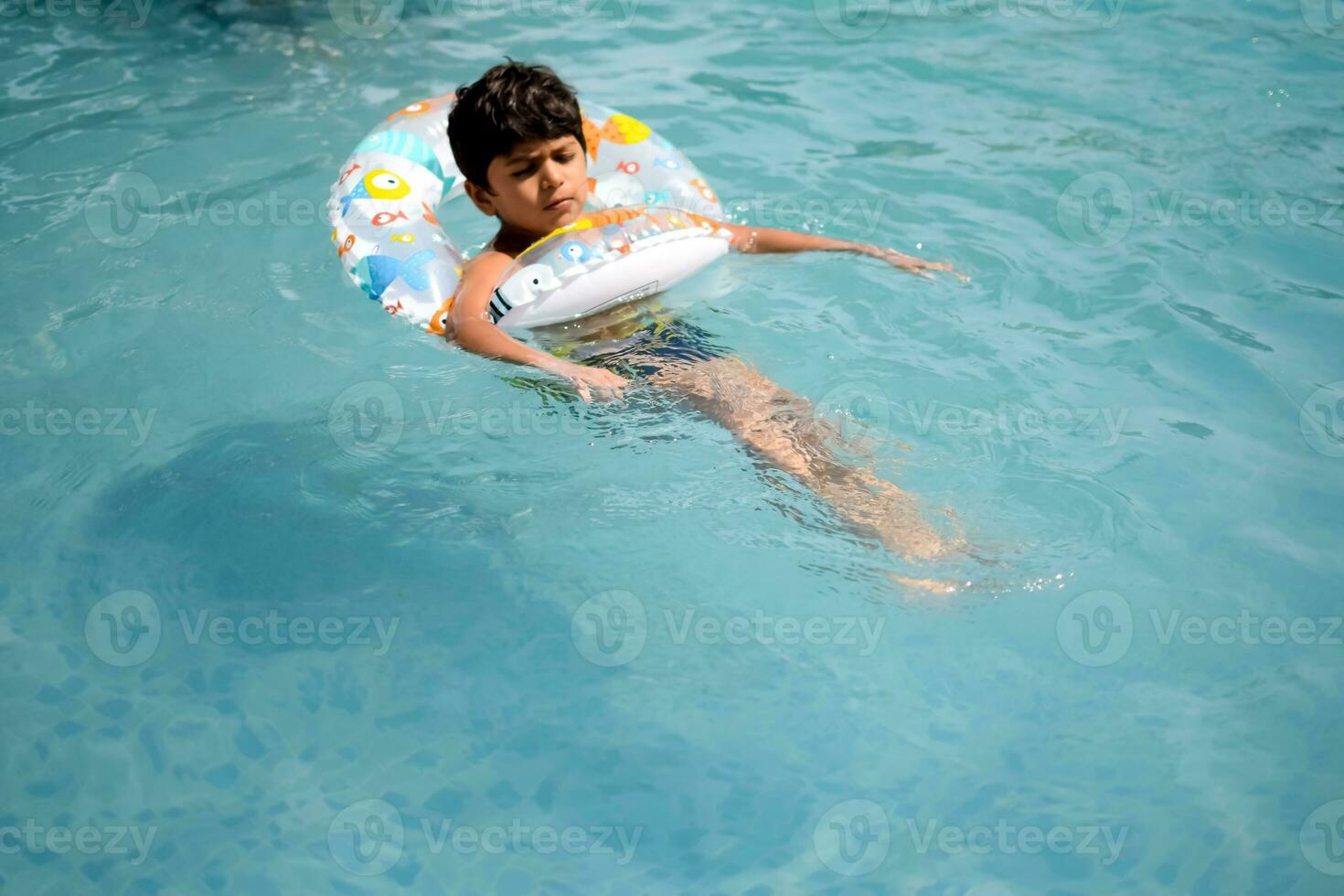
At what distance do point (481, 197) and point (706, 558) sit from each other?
1376 mm

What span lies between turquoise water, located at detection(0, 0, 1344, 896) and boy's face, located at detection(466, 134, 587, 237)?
1.95 ft

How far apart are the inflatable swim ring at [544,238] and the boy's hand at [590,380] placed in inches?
15.3

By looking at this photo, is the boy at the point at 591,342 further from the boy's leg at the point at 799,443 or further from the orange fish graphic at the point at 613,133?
the orange fish graphic at the point at 613,133

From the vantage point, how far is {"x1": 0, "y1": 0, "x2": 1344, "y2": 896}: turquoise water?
2768mm

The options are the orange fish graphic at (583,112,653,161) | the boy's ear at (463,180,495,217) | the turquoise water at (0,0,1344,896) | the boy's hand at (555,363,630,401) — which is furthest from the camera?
the orange fish graphic at (583,112,653,161)

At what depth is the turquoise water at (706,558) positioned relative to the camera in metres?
2.77

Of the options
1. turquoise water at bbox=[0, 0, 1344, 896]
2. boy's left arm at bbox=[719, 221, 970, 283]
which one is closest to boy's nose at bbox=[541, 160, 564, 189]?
boy's left arm at bbox=[719, 221, 970, 283]

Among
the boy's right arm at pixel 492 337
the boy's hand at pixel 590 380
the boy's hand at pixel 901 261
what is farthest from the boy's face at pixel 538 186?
the boy's hand at pixel 901 261

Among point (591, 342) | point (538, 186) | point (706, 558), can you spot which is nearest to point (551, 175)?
point (538, 186)

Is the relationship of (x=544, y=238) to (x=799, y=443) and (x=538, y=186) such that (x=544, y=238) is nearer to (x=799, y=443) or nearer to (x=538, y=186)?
(x=538, y=186)

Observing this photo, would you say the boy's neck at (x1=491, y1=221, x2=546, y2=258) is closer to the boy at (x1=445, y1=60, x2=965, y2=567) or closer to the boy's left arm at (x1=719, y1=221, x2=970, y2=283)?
the boy at (x1=445, y1=60, x2=965, y2=567)

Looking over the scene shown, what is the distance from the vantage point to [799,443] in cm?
352

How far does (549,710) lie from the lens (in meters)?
3.04

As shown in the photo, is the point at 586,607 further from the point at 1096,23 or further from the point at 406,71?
the point at 1096,23
